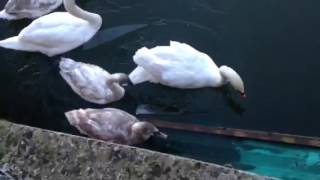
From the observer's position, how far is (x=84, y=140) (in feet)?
4.86

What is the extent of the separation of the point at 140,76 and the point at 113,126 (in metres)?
0.22

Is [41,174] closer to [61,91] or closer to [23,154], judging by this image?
[23,154]

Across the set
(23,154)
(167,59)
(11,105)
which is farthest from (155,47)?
(23,154)

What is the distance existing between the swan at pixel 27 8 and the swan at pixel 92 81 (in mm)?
301

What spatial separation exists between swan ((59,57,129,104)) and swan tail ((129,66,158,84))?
0.02 m

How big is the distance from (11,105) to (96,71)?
0.32 meters

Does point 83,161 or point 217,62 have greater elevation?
point 217,62

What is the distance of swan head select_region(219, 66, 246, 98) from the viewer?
73.1 inches

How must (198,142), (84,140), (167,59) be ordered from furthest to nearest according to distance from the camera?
1. (167,59)
2. (198,142)
3. (84,140)

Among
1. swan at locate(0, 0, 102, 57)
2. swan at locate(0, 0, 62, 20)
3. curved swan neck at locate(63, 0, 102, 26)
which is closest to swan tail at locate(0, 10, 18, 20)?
swan at locate(0, 0, 62, 20)

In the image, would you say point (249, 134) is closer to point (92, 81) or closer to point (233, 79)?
point (233, 79)

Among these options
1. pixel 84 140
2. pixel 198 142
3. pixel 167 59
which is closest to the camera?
pixel 84 140

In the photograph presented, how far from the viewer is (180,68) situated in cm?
192

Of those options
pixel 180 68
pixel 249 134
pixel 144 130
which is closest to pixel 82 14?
pixel 180 68
